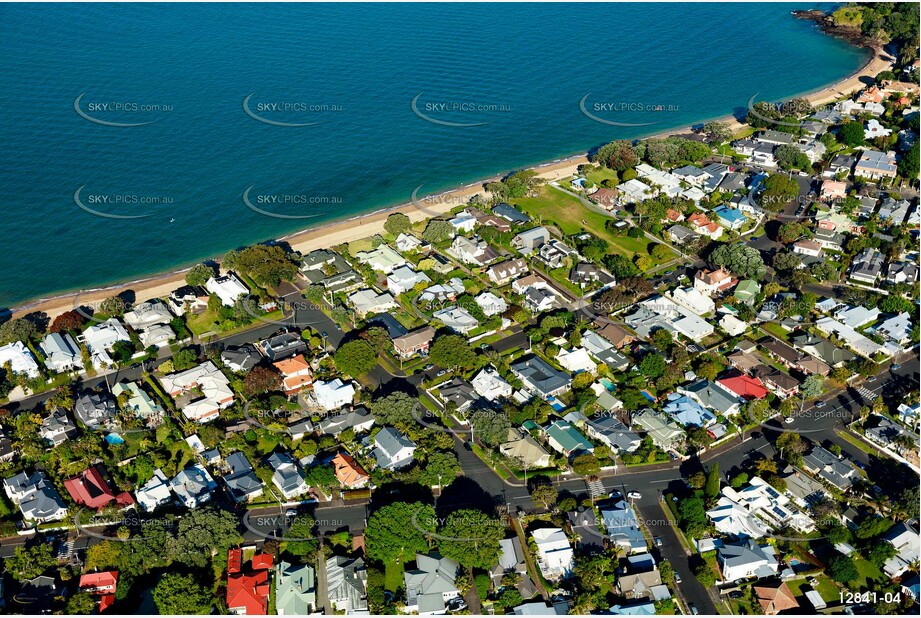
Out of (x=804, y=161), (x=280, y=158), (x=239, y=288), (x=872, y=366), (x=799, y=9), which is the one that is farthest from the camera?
(x=799, y=9)

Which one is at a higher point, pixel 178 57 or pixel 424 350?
pixel 178 57

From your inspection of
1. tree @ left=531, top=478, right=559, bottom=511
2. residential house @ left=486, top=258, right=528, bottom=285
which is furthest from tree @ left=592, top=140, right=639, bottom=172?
tree @ left=531, top=478, right=559, bottom=511

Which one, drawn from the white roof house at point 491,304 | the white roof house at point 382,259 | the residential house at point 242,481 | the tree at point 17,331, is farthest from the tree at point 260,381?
the tree at point 17,331

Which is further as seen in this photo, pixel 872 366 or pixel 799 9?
pixel 799 9

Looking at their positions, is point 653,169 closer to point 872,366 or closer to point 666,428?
point 872,366

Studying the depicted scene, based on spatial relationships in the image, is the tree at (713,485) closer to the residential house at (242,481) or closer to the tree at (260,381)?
the residential house at (242,481)

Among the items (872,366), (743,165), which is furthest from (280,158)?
(872,366)
